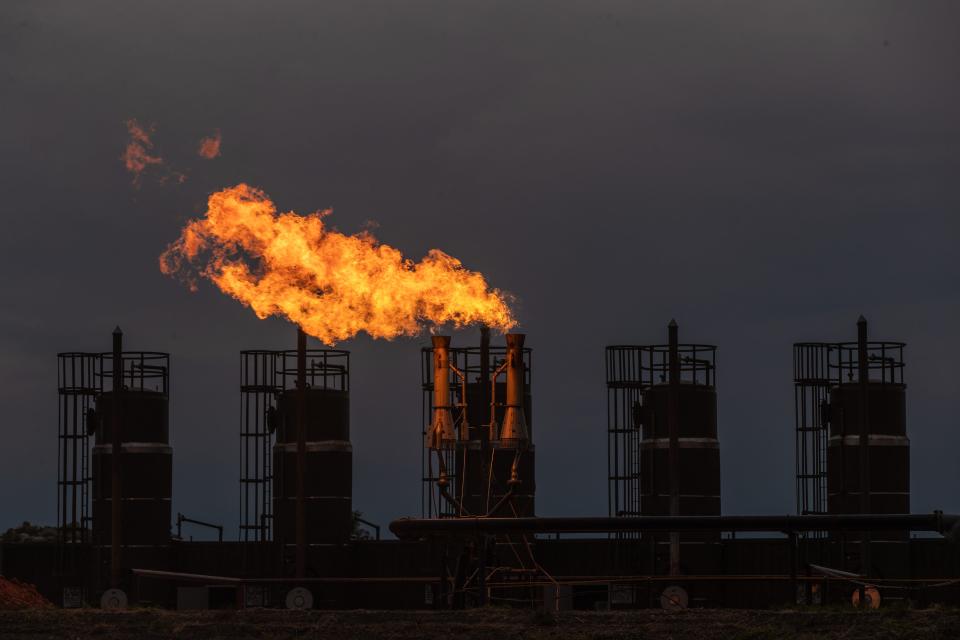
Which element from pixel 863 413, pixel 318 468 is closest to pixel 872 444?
pixel 863 413

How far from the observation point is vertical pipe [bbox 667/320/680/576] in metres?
43.6

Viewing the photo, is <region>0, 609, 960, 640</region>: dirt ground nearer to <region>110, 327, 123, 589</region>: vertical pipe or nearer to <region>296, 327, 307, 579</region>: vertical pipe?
<region>296, 327, 307, 579</region>: vertical pipe

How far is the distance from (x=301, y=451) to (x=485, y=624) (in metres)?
19.7

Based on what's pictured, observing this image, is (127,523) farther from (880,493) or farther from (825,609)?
(825,609)

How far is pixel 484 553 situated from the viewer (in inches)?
1091

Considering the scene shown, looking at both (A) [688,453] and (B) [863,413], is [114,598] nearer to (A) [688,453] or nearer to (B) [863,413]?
(A) [688,453]

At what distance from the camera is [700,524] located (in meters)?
27.1

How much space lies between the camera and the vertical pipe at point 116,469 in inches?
1757

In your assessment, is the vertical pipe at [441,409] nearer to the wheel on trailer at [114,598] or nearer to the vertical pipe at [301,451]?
the vertical pipe at [301,451]

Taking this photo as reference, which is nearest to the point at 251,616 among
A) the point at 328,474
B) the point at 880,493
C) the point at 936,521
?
the point at 936,521

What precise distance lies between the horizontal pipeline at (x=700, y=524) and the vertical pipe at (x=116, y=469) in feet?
59.7

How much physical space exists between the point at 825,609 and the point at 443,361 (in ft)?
33.4

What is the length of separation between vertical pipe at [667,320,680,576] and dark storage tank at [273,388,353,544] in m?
8.53

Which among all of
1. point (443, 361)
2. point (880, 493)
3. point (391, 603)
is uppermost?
point (443, 361)
